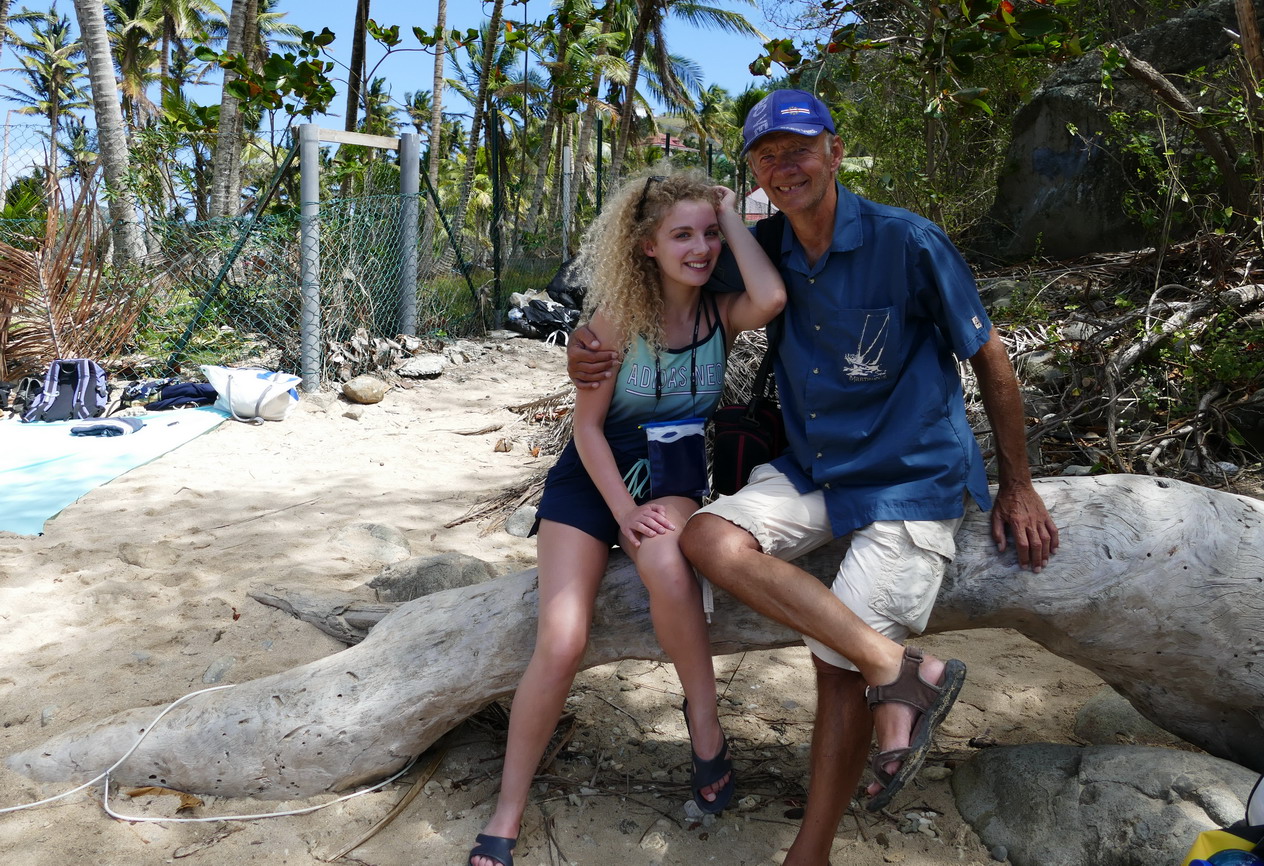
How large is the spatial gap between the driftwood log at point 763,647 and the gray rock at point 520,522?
5.68ft

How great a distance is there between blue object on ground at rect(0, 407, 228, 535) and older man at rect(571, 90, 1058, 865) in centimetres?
361

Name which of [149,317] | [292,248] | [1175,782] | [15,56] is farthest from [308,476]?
[15,56]

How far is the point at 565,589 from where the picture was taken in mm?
2383

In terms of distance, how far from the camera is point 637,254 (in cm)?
260

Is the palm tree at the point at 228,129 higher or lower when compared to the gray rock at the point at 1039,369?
higher

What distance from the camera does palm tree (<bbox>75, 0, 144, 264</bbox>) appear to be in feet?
26.1

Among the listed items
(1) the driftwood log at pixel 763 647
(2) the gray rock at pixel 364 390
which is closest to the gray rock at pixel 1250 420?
(1) the driftwood log at pixel 763 647

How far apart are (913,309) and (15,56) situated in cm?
3861

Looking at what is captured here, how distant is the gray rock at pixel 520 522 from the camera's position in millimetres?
4551

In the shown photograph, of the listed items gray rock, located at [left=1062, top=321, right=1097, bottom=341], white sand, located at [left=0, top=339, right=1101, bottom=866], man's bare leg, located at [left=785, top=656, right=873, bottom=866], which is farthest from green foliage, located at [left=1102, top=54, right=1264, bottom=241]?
man's bare leg, located at [left=785, top=656, right=873, bottom=866]

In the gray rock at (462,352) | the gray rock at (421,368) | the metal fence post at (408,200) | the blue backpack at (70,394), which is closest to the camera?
the blue backpack at (70,394)

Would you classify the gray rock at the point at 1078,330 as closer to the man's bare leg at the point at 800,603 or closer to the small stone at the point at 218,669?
the man's bare leg at the point at 800,603

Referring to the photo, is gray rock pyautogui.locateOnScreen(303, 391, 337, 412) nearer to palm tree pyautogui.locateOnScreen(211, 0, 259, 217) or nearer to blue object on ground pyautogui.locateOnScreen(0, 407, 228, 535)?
blue object on ground pyautogui.locateOnScreen(0, 407, 228, 535)

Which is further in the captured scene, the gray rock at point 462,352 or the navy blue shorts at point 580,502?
the gray rock at point 462,352
